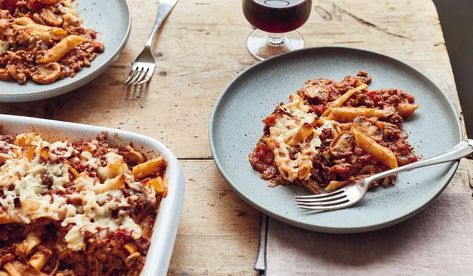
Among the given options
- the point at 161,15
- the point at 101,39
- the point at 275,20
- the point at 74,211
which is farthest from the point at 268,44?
the point at 74,211

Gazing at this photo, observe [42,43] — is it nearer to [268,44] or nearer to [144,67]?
→ [144,67]

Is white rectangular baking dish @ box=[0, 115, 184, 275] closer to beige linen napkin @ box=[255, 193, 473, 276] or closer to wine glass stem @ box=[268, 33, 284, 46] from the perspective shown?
beige linen napkin @ box=[255, 193, 473, 276]

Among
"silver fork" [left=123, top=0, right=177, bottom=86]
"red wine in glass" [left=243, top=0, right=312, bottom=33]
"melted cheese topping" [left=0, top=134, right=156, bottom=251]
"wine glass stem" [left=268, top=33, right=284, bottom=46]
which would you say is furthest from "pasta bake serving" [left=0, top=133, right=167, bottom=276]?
"wine glass stem" [left=268, top=33, right=284, bottom=46]

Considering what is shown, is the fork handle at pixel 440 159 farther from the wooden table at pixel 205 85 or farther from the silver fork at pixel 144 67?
the silver fork at pixel 144 67

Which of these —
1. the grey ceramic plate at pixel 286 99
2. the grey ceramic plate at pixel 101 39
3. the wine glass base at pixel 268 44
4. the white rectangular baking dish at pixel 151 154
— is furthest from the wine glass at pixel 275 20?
the white rectangular baking dish at pixel 151 154

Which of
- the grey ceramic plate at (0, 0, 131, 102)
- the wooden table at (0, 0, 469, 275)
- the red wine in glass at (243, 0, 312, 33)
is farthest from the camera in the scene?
the red wine in glass at (243, 0, 312, 33)

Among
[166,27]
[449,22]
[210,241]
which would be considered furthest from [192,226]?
[449,22]
